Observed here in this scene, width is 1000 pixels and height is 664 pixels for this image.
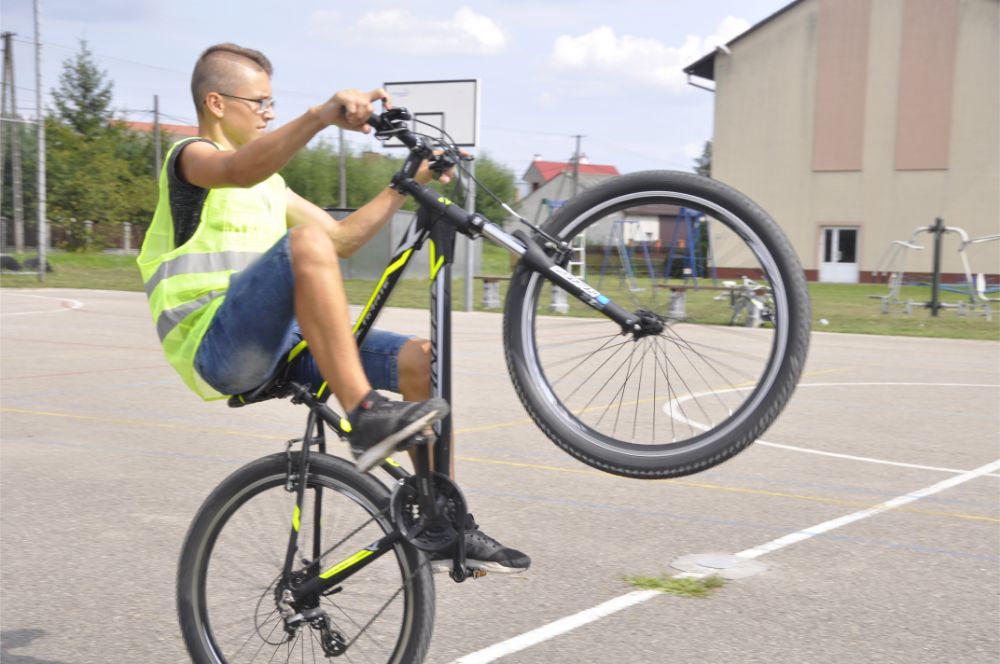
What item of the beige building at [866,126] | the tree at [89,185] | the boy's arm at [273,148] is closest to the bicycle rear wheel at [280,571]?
the boy's arm at [273,148]

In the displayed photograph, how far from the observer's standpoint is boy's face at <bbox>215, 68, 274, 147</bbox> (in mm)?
3646

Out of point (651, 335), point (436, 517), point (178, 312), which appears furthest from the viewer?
point (178, 312)

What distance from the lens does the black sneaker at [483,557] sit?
3.23 meters

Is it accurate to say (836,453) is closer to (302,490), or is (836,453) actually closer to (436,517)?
(436,517)

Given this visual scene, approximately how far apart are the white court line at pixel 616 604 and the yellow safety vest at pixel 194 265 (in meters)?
1.32

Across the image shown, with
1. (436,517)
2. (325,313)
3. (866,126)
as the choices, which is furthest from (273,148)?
(866,126)

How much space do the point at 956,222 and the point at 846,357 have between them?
2981cm

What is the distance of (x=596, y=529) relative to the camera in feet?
18.4

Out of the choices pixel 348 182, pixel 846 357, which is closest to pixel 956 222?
pixel 846 357

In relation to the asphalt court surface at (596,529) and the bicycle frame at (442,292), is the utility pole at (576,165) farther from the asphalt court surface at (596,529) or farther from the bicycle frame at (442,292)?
the bicycle frame at (442,292)

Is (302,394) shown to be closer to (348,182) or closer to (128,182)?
(128,182)

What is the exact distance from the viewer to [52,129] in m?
55.4

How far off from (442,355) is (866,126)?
42532mm

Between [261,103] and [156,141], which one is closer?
[261,103]
